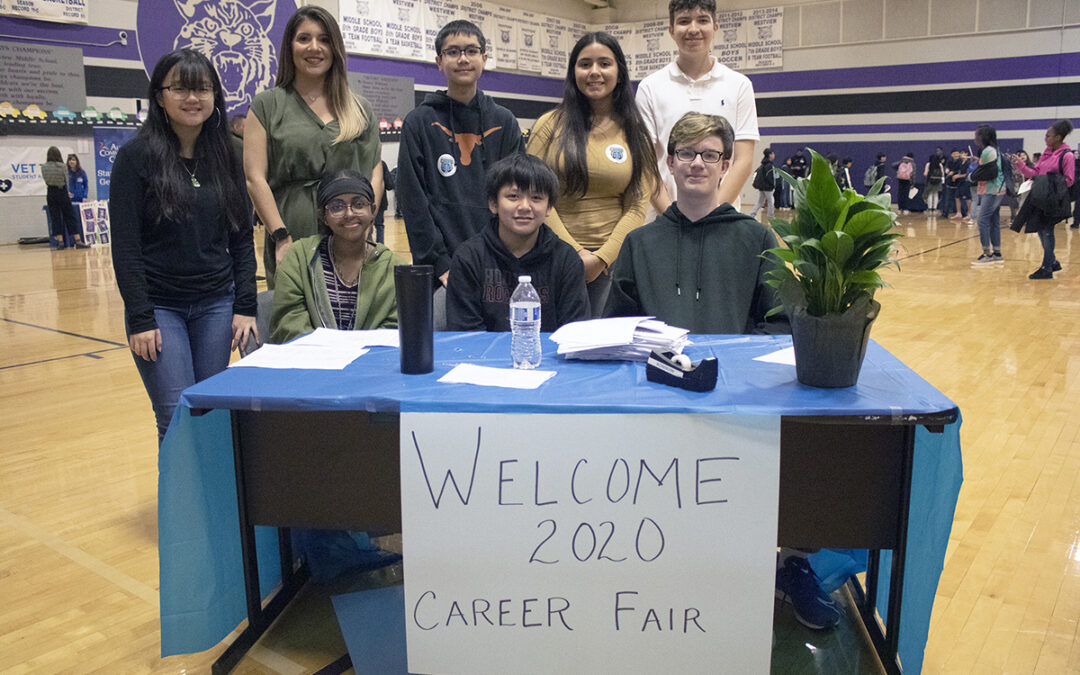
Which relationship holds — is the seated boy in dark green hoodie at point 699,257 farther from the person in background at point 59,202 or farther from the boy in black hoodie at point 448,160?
the person in background at point 59,202

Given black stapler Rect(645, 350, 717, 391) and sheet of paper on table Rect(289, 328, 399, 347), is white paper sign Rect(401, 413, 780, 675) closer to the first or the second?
black stapler Rect(645, 350, 717, 391)

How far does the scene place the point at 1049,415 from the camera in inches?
146

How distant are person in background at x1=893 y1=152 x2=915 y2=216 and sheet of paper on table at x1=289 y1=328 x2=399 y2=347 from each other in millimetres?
17121

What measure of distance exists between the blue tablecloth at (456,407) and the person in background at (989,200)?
27.5 feet

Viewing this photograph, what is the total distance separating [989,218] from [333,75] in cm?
873

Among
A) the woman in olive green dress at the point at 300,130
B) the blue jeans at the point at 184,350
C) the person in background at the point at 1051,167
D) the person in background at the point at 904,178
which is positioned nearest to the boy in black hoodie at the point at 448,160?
the woman in olive green dress at the point at 300,130

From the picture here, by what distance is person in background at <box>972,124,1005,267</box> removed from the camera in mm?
8938

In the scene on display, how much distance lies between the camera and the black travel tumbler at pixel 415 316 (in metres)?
1.67

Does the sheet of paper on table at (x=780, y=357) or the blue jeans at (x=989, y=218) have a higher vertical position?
the blue jeans at (x=989, y=218)

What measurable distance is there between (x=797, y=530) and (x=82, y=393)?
3.85m

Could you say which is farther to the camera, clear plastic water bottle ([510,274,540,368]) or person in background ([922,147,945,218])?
person in background ([922,147,945,218])

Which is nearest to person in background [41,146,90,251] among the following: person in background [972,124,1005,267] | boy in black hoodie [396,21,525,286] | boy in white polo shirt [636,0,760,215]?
boy in black hoodie [396,21,525,286]

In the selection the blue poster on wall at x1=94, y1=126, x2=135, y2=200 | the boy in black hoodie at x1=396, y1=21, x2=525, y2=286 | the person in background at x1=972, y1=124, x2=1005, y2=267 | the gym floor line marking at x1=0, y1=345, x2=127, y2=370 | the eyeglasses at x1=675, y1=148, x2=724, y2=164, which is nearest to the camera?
the eyeglasses at x1=675, y1=148, x2=724, y2=164

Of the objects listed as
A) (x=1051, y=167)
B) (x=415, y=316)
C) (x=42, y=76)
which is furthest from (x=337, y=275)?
(x=42, y=76)
